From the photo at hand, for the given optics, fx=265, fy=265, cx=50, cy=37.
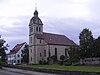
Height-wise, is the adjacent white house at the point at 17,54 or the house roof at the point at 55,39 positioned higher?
the house roof at the point at 55,39

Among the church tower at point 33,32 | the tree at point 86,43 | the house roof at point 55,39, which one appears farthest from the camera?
the house roof at point 55,39

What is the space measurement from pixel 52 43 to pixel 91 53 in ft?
88.9

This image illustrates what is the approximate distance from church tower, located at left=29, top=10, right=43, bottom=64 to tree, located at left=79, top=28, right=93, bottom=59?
24397 mm

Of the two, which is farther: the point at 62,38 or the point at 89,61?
the point at 62,38

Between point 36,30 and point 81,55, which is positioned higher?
point 36,30

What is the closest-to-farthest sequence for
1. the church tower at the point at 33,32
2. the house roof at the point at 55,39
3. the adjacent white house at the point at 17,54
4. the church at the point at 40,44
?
the church at the point at 40,44, the church tower at the point at 33,32, the house roof at the point at 55,39, the adjacent white house at the point at 17,54

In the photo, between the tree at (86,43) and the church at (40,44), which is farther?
the church at (40,44)

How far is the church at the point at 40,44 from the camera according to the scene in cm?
10469

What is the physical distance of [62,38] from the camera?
379 ft

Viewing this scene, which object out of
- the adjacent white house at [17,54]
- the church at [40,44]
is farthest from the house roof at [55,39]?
the adjacent white house at [17,54]

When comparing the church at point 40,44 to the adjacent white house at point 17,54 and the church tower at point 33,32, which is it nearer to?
the church tower at point 33,32

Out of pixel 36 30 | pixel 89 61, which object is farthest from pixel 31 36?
pixel 89 61

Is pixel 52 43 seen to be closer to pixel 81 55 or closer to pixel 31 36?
pixel 31 36

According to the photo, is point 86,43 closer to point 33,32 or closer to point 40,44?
point 40,44
